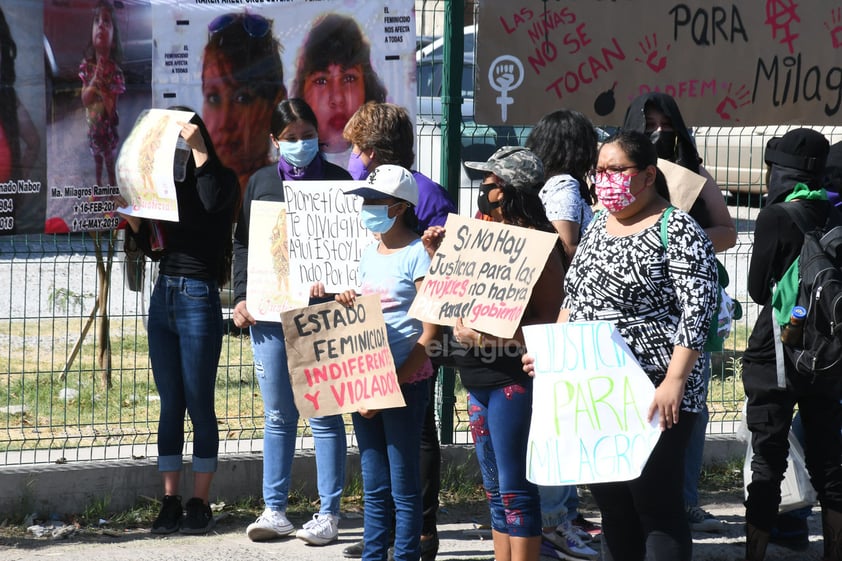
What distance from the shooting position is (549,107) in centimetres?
683

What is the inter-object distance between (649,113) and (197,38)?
2.45 metres

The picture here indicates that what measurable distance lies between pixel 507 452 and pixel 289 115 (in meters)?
1.95

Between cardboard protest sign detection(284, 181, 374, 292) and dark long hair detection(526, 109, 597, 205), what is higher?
dark long hair detection(526, 109, 597, 205)

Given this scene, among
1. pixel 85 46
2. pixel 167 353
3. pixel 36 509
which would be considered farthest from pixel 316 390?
pixel 85 46

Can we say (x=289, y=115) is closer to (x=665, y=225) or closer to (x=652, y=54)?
(x=665, y=225)

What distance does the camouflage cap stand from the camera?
4.60 metres

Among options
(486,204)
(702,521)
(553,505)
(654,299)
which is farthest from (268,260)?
(702,521)

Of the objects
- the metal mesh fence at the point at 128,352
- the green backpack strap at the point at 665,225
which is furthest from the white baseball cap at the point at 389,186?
the metal mesh fence at the point at 128,352

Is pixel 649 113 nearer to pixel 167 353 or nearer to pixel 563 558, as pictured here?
pixel 563 558

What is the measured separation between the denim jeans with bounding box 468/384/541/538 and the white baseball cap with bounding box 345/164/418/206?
0.83m

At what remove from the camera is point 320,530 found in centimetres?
568

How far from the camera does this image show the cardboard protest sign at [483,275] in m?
4.46

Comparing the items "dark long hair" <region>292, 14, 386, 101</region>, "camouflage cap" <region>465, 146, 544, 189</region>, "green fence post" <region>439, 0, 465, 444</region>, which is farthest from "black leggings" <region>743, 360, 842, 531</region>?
"dark long hair" <region>292, 14, 386, 101</region>

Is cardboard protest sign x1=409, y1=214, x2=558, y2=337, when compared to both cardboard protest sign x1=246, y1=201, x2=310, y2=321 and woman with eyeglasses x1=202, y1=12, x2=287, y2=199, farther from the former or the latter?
woman with eyeglasses x1=202, y1=12, x2=287, y2=199
